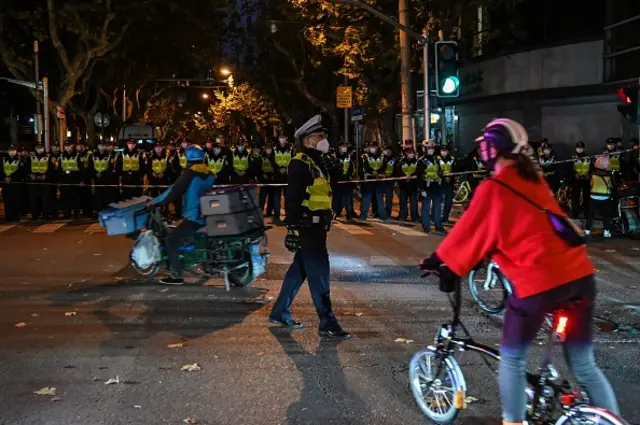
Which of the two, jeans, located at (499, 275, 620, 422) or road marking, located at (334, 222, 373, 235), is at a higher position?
jeans, located at (499, 275, 620, 422)

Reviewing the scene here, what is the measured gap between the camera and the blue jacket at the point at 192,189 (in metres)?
9.07

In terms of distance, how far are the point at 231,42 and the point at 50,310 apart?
38.8m

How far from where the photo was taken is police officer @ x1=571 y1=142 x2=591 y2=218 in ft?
56.3

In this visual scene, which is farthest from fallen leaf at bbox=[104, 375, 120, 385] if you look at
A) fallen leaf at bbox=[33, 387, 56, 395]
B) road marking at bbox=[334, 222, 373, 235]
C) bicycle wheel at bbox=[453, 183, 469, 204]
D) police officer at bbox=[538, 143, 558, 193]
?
bicycle wheel at bbox=[453, 183, 469, 204]

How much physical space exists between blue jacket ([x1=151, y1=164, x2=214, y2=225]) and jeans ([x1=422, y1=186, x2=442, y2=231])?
7.04 meters

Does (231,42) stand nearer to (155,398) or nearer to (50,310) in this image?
(50,310)

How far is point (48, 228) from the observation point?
15.8 meters

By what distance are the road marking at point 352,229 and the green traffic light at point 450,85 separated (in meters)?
3.55

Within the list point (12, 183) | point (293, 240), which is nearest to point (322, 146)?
point (293, 240)

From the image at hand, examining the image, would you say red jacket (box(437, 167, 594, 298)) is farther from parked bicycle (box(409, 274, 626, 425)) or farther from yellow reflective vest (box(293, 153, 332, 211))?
yellow reflective vest (box(293, 153, 332, 211))

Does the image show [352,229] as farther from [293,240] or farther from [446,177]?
[293,240]

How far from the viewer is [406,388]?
18.2 feet

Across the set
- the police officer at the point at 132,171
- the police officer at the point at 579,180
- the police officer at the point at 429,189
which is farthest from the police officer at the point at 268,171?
the police officer at the point at 579,180

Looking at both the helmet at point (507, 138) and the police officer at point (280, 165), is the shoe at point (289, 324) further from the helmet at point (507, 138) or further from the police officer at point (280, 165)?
the police officer at point (280, 165)
